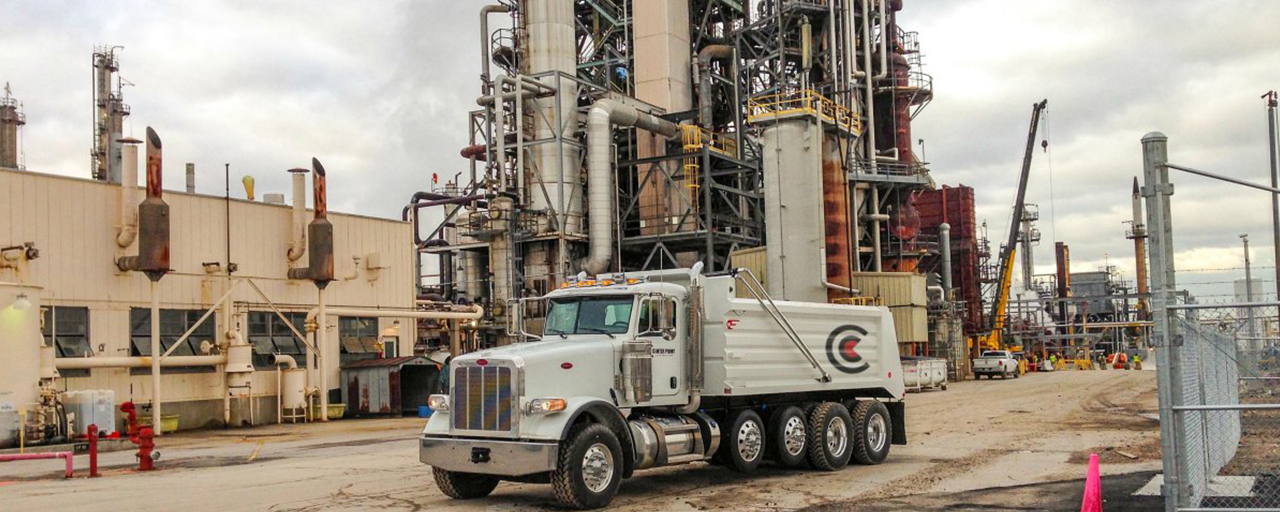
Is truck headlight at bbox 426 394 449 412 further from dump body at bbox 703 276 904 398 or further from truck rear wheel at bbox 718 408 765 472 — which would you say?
truck rear wheel at bbox 718 408 765 472

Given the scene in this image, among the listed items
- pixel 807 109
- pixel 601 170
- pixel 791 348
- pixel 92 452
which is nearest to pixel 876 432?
pixel 791 348

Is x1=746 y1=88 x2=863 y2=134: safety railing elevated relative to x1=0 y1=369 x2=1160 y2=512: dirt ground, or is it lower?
elevated

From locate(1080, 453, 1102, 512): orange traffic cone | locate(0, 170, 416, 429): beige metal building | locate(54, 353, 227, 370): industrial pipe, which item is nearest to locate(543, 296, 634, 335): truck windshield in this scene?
locate(1080, 453, 1102, 512): orange traffic cone

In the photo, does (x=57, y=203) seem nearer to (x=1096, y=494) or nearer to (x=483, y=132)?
(x=483, y=132)

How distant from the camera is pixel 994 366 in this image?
63.8 metres

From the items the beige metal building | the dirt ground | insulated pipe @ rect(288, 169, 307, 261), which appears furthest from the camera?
insulated pipe @ rect(288, 169, 307, 261)

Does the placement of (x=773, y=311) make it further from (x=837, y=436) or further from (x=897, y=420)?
(x=897, y=420)

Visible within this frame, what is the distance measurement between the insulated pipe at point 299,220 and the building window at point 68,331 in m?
6.97

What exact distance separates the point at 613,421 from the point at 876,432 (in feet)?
20.8

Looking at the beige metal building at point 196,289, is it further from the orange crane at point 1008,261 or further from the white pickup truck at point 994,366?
the orange crane at point 1008,261

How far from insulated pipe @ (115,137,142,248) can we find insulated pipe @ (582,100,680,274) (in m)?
19.0

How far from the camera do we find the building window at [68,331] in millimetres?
29656

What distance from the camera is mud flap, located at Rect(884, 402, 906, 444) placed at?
19812mm

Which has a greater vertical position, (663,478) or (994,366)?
(663,478)
